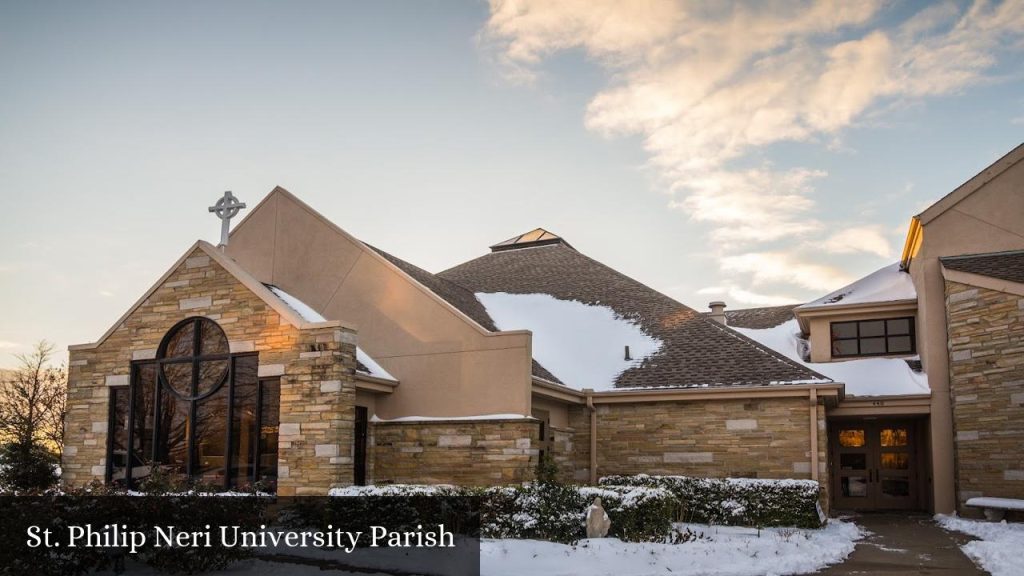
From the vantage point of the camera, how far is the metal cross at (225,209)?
56.6 feet

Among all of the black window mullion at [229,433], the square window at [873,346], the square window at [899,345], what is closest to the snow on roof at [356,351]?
the black window mullion at [229,433]

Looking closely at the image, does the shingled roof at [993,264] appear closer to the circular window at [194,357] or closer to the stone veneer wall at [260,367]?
the stone veneer wall at [260,367]

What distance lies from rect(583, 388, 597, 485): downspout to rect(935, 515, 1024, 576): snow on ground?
24.6 ft

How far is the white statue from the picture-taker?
482 inches

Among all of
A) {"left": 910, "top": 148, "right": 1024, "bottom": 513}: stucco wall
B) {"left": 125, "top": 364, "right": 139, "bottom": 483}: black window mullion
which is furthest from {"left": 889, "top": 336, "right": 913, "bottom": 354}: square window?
{"left": 125, "top": 364, "right": 139, "bottom": 483}: black window mullion

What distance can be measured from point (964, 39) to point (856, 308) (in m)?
9.03

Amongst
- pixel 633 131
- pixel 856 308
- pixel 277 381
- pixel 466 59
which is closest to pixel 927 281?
pixel 856 308

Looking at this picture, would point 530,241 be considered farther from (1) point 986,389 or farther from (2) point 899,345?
Result: (1) point 986,389

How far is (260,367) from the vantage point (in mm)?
14531

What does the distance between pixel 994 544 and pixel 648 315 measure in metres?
11.1

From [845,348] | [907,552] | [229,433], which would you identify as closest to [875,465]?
[845,348]

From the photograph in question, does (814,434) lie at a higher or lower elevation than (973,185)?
lower

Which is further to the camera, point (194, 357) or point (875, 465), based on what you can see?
point (875, 465)

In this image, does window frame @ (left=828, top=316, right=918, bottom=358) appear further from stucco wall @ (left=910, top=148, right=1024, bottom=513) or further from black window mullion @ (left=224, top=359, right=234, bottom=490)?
black window mullion @ (left=224, top=359, right=234, bottom=490)
